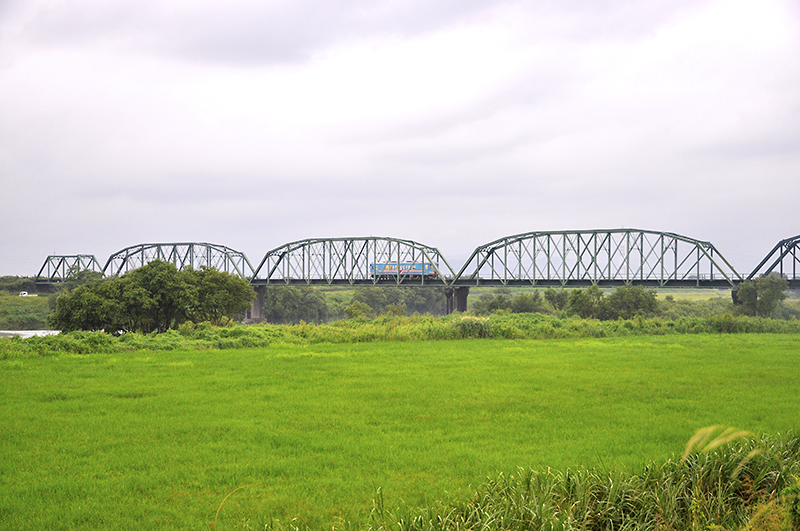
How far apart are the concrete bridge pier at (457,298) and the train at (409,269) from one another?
4.37 meters

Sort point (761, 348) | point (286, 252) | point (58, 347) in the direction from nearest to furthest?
point (58, 347) < point (761, 348) < point (286, 252)

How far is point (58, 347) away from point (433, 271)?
214 ft

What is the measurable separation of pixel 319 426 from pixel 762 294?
57690 mm

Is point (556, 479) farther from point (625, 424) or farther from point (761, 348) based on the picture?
point (761, 348)

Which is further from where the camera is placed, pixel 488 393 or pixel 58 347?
pixel 58 347

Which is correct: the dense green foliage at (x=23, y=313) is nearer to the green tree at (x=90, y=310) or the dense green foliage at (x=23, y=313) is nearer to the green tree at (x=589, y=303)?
the green tree at (x=90, y=310)

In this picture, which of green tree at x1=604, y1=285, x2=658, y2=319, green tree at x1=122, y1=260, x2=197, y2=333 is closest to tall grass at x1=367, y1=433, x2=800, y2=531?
green tree at x1=122, y1=260, x2=197, y2=333

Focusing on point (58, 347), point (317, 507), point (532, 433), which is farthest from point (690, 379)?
point (58, 347)

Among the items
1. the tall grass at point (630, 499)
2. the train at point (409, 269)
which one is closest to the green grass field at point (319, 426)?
the tall grass at point (630, 499)

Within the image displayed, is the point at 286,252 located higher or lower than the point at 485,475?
higher

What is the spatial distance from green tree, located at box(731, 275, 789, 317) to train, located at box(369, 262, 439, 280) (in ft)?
126

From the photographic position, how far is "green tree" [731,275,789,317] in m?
57.1

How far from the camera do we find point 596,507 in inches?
304

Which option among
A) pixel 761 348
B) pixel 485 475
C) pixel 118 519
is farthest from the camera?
pixel 761 348
